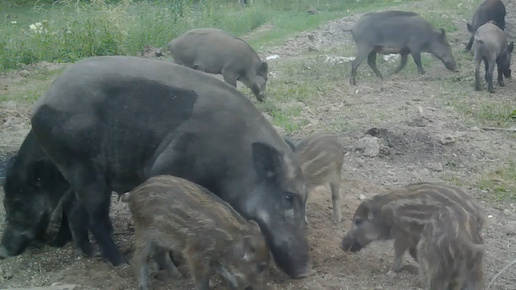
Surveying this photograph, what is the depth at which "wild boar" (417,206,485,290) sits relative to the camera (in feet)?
14.7

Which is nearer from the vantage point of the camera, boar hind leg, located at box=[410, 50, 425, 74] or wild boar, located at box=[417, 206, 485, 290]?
wild boar, located at box=[417, 206, 485, 290]

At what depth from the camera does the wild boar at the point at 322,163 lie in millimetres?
6273

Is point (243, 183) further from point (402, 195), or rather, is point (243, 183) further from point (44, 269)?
point (44, 269)

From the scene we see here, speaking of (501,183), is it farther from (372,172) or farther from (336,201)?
(336,201)

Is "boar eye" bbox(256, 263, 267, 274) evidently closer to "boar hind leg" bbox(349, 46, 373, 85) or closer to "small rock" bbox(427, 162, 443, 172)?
Answer: "small rock" bbox(427, 162, 443, 172)

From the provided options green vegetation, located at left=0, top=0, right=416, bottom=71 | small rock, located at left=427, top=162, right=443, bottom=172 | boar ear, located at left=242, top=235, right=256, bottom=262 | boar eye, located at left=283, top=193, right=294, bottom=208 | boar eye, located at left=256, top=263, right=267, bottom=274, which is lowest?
green vegetation, located at left=0, top=0, right=416, bottom=71

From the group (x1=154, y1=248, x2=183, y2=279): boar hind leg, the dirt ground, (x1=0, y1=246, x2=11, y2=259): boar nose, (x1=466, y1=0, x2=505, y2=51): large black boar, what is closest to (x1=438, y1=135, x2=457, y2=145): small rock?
the dirt ground

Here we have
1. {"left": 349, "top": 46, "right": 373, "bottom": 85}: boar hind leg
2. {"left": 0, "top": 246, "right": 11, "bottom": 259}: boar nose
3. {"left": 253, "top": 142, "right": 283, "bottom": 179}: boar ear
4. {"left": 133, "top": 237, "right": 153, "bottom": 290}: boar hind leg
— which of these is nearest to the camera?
{"left": 253, "top": 142, "right": 283, "bottom": 179}: boar ear

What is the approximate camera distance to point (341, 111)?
9891 millimetres

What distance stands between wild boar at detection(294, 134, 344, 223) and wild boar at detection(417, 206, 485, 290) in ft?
5.23

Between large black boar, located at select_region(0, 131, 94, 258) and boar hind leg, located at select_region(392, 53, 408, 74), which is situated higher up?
large black boar, located at select_region(0, 131, 94, 258)

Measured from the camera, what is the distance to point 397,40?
13.0 meters

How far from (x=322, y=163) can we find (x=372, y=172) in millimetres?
1242

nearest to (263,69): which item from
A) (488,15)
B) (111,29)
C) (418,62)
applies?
(418,62)
